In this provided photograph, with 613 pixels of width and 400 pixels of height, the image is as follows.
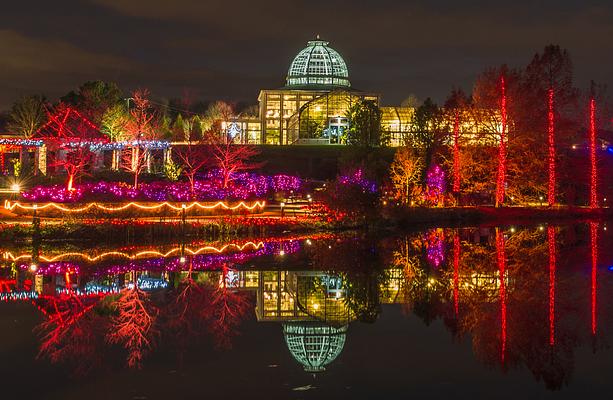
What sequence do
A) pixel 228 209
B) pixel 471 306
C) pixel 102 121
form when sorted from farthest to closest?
1. pixel 102 121
2. pixel 228 209
3. pixel 471 306

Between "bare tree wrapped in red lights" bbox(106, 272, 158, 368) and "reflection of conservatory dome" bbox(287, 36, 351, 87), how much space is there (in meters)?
67.7

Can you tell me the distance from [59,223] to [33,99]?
48.5 metres

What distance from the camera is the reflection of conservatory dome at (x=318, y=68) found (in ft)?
272

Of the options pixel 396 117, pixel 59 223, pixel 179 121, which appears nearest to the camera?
pixel 59 223

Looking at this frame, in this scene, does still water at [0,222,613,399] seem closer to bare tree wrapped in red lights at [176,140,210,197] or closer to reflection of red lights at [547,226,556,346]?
reflection of red lights at [547,226,556,346]

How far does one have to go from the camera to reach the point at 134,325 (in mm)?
13617

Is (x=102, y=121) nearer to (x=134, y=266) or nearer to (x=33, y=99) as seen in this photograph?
(x=33, y=99)

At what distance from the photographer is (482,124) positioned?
45656 millimetres

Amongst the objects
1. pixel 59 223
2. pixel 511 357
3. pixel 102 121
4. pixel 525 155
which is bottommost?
pixel 511 357

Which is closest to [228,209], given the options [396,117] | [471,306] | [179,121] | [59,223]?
[59,223]

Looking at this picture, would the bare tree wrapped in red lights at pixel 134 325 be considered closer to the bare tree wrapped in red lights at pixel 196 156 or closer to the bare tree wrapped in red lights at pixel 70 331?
the bare tree wrapped in red lights at pixel 70 331

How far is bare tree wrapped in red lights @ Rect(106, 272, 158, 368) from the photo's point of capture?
11.8 metres

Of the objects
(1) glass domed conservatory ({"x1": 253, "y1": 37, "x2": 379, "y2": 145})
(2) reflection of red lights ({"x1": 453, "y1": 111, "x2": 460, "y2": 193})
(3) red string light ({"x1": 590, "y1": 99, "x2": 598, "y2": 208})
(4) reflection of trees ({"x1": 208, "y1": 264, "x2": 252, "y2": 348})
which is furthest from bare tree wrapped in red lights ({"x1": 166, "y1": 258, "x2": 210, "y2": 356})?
(1) glass domed conservatory ({"x1": 253, "y1": 37, "x2": 379, "y2": 145})

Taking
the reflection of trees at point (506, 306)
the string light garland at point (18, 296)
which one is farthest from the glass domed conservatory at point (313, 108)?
the string light garland at point (18, 296)
